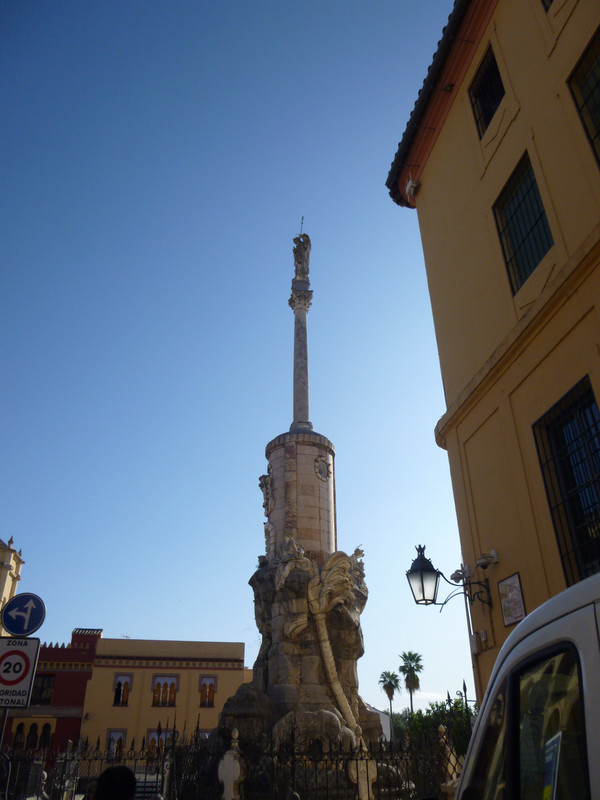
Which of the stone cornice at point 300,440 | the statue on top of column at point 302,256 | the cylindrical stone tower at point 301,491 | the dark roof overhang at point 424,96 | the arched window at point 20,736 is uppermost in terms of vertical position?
the statue on top of column at point 302,256

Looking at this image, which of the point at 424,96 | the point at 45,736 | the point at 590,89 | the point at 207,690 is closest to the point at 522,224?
the point at 590,89

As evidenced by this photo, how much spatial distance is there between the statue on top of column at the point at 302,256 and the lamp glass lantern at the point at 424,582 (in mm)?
20723

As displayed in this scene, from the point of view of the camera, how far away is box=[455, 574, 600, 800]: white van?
7.74 ft

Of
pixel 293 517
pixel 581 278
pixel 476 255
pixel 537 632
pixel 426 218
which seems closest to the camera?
pixel 537 632

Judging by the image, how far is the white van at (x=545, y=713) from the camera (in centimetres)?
236

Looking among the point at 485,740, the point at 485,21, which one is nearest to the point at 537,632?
the point at 485,740

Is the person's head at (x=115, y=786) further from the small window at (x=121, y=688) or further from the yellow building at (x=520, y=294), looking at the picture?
the small window at (x=121, y=688)

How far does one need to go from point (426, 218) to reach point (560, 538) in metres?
7.62

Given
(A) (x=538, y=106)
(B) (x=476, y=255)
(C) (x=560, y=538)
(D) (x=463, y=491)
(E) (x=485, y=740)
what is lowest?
(E) (x=485, y=740)

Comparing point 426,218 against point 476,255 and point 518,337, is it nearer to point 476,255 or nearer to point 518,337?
point 476,255

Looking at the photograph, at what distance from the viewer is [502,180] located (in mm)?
9656

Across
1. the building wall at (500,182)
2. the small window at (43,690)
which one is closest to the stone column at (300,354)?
the building wall at (500,182)

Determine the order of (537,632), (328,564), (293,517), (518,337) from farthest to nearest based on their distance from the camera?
(293,517) < (328,564) < (518,337) < (537,632)

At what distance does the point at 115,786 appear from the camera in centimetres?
A: 368
